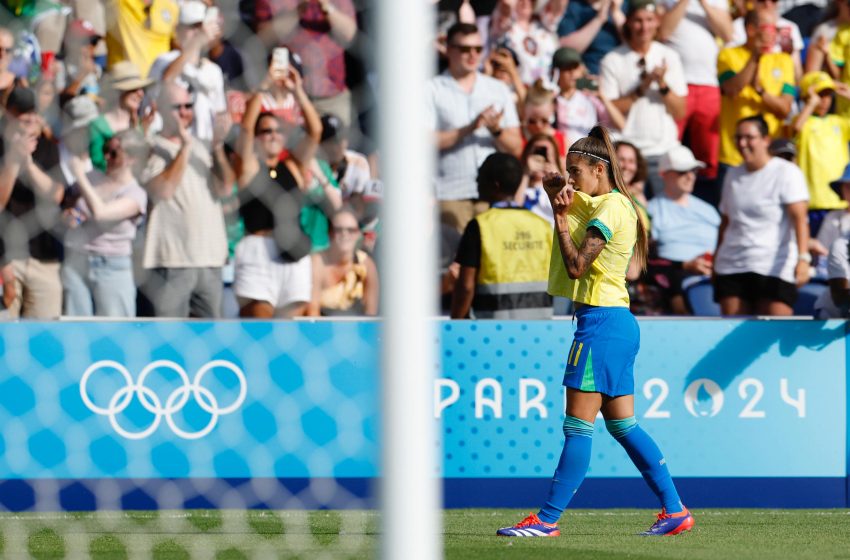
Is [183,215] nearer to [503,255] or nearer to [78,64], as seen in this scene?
[78,64]

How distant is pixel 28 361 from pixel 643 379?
11.6 feet

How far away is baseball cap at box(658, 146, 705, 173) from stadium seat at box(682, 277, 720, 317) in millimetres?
871

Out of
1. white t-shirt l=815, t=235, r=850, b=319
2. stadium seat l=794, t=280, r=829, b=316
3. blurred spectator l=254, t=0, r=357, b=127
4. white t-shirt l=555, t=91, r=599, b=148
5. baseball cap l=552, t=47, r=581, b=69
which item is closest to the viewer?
blurred spectator l=254, t=0, r=357, b=127

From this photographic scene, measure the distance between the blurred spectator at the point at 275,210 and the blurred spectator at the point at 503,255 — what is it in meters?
0.96

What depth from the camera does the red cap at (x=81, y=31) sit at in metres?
8.55

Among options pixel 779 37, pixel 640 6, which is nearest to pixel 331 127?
pixel 640 6

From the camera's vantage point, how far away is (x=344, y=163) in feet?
28.2

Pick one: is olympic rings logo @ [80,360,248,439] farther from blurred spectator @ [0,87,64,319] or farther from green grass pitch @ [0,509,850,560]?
blurred spectator @ [0,87,64,319]

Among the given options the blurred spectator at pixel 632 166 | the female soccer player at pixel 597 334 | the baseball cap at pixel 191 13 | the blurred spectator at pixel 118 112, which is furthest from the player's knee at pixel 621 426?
the baseball cap at pixel 191 13

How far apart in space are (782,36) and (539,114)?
2.65m

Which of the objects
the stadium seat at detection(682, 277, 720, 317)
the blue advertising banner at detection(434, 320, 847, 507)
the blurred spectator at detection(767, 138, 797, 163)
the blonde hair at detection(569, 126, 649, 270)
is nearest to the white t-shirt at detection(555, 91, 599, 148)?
the blurred spectator at detection(767, 138, 797, 163)

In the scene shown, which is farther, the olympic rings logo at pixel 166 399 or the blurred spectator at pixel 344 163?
the blurred spectator at pixel 344 163

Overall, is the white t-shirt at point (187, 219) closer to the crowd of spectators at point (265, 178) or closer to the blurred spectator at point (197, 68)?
the crowd of spectators at point (265, 178)

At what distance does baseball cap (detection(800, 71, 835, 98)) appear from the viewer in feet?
36.8
